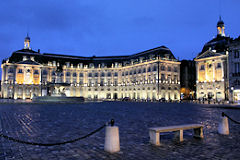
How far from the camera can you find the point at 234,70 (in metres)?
54.9

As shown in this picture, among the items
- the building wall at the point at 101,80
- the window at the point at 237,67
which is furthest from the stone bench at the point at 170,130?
the building wall at the point at 101,80

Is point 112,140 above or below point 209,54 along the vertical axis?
below

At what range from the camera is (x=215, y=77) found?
6406 centimetres

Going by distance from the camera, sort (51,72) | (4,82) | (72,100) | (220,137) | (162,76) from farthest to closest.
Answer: (51,72), (4,82), (162,76), (72,100), (220,137)

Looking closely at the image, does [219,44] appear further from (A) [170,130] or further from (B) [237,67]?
(A) [170,130]

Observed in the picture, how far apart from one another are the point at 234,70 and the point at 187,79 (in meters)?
31.5

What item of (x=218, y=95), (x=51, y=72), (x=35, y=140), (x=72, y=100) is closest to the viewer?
(x=35, y=140)

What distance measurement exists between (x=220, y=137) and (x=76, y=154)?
677cm

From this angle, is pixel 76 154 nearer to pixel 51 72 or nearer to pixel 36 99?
pixel 36 99

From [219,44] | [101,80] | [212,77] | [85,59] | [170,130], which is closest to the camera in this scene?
[170,130]

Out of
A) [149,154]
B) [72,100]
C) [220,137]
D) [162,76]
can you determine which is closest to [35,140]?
[149,154]

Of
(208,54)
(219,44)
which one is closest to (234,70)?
(208,54)

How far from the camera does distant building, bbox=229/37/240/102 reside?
53906mm

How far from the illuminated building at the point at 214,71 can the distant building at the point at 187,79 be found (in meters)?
16.5
